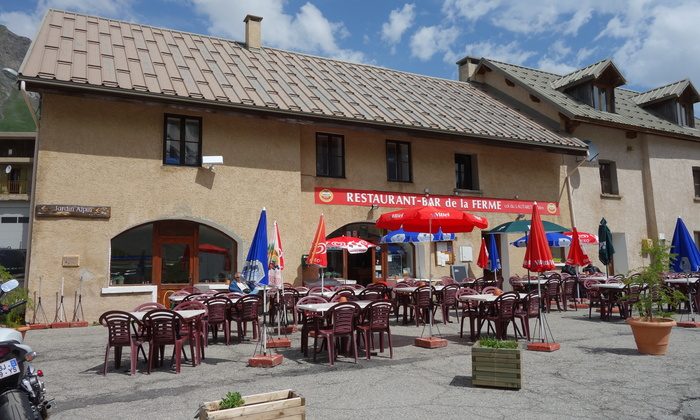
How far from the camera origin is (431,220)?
9.23m

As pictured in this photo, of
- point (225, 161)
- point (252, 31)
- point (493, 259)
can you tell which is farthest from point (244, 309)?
point (252, 31)

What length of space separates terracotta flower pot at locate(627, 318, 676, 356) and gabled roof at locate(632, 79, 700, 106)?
19.2 m

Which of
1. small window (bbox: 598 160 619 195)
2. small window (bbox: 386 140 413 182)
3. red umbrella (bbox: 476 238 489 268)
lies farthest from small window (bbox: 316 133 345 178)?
small window (bbox: 598 160 619 195)

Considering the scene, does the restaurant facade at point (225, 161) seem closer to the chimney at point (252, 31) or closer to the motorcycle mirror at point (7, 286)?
the chimney at point (252, 31)

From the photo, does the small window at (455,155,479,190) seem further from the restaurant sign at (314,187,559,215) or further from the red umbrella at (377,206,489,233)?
the red umbrella at (377,206,489,233)

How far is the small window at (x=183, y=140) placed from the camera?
13375 millimetres

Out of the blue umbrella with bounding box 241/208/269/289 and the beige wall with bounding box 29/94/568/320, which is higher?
the beige wall with bounding box 29/94/568/320

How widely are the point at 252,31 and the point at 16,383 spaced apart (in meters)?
16.0

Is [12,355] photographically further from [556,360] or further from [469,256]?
[469,256]

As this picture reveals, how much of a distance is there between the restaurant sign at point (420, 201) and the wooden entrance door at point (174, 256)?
3.76 m

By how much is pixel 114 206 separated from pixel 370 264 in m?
7.67

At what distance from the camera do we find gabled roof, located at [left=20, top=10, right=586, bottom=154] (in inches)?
492

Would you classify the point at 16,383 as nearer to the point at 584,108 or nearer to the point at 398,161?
the point at 398,161

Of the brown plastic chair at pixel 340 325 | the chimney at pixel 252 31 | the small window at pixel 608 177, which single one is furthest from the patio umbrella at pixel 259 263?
the small window at pixel 608 177
